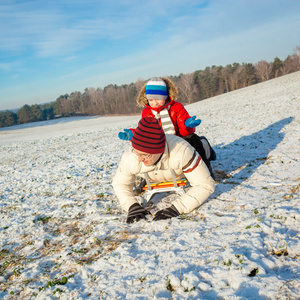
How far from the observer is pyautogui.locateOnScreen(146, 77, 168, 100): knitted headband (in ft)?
15.1

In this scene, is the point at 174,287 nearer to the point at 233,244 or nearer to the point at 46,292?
the point at 233,244

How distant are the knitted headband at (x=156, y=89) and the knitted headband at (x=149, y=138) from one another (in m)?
1.35

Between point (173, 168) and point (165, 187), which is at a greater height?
point (173, 168)

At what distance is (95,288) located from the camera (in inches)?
101

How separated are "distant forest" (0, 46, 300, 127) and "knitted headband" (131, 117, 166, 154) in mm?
73740

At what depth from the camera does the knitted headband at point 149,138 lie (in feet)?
11.0

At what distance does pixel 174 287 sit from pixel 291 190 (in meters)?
2.80

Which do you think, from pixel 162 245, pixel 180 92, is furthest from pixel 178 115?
pixel 180 92

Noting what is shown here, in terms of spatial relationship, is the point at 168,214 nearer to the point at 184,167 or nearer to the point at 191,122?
the point at 184,167

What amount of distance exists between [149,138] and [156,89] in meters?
1.59

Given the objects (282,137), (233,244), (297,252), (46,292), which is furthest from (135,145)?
(282,137)

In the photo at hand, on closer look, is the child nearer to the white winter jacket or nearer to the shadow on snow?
the shadow on snow

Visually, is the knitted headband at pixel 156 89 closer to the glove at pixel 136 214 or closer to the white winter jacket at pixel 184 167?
the white winter jacket at pixel 184 167

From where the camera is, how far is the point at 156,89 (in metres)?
4.60
